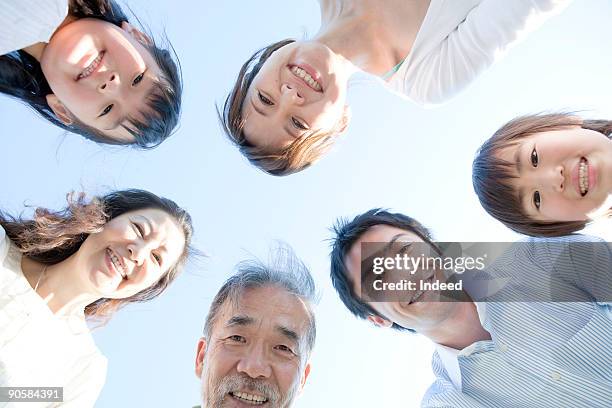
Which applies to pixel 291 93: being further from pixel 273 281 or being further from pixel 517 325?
pixel 517 325

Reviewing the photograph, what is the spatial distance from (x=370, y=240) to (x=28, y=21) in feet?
4.91

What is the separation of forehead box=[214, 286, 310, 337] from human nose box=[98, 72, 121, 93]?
0.95 m

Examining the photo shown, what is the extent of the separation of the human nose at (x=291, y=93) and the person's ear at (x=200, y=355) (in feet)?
3.50

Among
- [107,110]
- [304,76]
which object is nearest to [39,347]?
[107,110]

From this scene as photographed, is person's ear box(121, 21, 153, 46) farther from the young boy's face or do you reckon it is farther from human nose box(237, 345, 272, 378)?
the young boy's face

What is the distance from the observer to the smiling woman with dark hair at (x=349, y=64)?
7.45 ft

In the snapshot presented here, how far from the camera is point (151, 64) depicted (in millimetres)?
2330

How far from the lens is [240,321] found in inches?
89.3

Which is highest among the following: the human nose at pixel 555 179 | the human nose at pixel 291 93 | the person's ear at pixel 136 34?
the human nose at pixel 555 179

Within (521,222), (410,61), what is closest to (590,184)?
(521,222)

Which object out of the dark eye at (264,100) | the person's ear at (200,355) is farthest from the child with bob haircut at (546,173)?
the person's ear at (200,355)

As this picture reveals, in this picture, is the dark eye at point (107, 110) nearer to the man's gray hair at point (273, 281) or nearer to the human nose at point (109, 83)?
the human nose at point (109, 83)

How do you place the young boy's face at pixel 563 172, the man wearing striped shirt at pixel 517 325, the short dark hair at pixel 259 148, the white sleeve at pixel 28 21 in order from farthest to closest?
the short dark hair at pixel 259 148 < the man wearing striped shirt at pixel 517 325 < the young boy's face at pixel 563 172 < the white sleeve at pixel 28 21

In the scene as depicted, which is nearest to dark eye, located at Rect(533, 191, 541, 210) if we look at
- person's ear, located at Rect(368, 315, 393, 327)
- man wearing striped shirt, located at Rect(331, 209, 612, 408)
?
man wearing striped shirt, located at Rect(331, 209, 612, 408)
